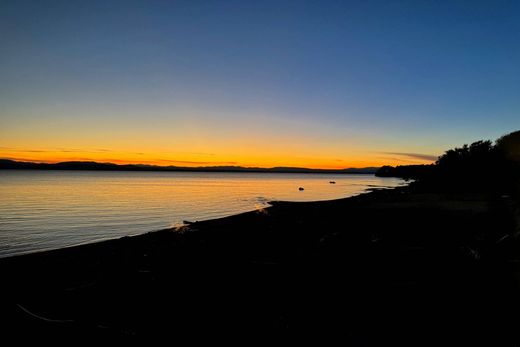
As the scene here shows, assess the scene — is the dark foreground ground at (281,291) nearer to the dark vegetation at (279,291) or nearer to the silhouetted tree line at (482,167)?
the dark vegetation at (279,291)

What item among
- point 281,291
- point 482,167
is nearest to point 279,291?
point 281,291

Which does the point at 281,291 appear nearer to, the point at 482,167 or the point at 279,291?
the point at 279,291

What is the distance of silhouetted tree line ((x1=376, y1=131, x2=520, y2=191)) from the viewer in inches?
2479

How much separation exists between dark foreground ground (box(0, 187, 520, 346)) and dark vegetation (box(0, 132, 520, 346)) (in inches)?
1.8

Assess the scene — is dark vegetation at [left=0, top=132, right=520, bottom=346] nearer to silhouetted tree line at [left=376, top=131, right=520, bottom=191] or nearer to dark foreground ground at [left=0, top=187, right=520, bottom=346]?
dark foreground ground at [left=0, top=187, right=520, bottom=346]

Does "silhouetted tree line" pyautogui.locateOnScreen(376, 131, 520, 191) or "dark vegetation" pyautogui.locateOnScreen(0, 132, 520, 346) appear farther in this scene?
"silhouetted tree line" pyautogui.locateOnScreen(376, 131, 520, 191)

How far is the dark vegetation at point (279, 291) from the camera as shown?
900cm

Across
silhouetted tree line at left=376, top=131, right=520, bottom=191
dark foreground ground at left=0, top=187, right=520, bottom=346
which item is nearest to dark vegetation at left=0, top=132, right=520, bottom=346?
dark foreground ground at left=0, top=187, right=520, bottom=346

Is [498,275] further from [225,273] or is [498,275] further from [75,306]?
[75,306]

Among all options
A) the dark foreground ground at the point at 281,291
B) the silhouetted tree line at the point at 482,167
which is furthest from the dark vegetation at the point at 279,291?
the silhouetted tree line at the point at 482,167

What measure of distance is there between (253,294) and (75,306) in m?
5.07

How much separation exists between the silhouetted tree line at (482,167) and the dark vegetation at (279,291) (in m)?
50.2

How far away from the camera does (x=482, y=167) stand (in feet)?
228

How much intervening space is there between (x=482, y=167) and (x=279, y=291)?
7004 centimetres
